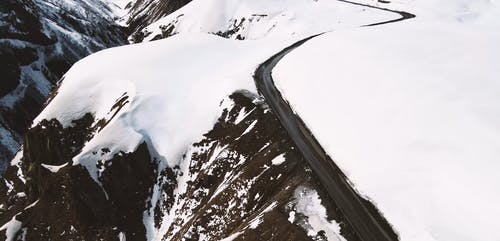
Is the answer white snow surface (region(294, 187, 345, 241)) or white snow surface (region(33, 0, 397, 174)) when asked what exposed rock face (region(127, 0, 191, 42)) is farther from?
white snow surface (region(294, 187, 345, 241))

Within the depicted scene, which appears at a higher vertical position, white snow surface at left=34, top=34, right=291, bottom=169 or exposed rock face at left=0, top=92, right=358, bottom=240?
white snow surface at left=34, top=34, right=291, bottom=169

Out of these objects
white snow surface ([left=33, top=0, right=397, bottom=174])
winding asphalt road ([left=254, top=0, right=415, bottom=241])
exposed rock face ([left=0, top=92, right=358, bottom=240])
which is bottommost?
exposed rock face ([left=0, top=92, right=358, bottom=240])

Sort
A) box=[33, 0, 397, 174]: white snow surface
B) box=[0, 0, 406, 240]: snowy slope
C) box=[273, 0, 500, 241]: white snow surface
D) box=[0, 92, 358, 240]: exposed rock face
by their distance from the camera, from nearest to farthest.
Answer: box=[273, 0, 500, 241]: white snow surface
box=[0, 0, 406, 240]: snowy slope
box=[0, 92, 358, 240]: exposed rock face
box=[33, 0, 397, 174]: white snow surface

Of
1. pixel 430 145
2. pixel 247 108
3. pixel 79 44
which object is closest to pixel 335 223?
pixel 430 145

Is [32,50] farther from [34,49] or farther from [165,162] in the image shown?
[165,162]

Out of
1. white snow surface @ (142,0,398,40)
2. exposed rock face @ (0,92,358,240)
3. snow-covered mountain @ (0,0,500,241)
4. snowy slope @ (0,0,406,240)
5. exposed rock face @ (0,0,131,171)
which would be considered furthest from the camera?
exposed rock face @ (0,0,131,171)

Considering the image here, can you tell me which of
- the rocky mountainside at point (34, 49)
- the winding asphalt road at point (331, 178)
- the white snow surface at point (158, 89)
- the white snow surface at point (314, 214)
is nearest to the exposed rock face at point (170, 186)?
the winding asphalt road at point (331, 178)

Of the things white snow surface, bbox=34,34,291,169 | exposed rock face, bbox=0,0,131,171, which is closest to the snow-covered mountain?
white snow surface, bbox=34,34,291,169

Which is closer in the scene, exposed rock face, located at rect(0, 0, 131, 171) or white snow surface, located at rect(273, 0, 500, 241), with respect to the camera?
white snow surface, located at rect(273, 0, 500, 241)
